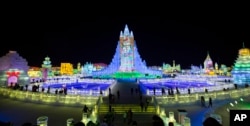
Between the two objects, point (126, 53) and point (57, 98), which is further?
point (126, 53)

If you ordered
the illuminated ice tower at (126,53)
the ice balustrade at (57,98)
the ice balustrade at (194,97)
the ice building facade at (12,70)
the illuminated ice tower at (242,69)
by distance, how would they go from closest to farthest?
the ice balustrade at (194,97)
the ice balustrade at (57,98)
the ice building facade at (12,70)
the illuminated ice tower at (242,69)
the illuminated ice tower at (126,53)

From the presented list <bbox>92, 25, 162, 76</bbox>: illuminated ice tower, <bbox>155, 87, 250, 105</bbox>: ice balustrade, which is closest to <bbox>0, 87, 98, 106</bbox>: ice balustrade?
<bbox>155, 87, 250, 105</bbox>: ice balustrade

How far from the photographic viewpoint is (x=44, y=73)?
53094 millimetres

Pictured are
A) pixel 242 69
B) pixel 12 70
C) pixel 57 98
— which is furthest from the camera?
pixel 242 69

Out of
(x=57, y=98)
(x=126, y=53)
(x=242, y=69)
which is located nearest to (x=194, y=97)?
(x=57, y=98)

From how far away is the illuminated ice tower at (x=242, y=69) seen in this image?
40.8 m

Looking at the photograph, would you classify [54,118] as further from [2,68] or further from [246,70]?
[246,70]

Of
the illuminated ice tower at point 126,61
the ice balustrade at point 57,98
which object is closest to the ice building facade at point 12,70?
the ice balustrade at point 57,98

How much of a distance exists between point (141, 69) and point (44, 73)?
82.7ft

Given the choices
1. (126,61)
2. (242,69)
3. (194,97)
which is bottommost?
(194,97)

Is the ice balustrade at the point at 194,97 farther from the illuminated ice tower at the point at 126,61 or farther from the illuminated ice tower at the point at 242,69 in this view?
the illuminated ice tower at the point at 126,61

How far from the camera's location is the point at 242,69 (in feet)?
136

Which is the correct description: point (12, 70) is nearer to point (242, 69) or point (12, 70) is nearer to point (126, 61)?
point (126, 61)

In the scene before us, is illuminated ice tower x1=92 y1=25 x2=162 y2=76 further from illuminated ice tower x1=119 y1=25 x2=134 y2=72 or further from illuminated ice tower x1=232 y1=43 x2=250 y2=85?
illuminated ice tower x1=232 y1=43 x2=250 y2=85
